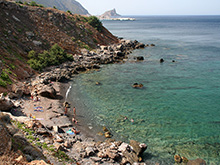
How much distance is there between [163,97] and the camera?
131ft

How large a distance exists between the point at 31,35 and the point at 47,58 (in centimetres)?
1276

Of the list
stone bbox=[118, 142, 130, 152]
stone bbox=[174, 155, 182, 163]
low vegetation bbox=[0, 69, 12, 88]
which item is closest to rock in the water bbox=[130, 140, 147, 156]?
stone bbox=[118, 142, 130, 152]

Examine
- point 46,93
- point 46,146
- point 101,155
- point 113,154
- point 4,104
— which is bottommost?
point 101,155

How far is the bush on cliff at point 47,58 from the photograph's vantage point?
51.0 m

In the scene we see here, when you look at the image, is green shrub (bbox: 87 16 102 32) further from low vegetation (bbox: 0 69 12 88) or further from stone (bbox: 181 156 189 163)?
stone (bbox: 181 156 189 163)

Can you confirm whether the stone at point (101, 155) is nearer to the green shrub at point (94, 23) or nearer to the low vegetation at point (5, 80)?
the low vegetation at point (5, 80)

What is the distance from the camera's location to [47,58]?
2226 inches

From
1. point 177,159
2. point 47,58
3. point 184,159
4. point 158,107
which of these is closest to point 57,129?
point 177,159

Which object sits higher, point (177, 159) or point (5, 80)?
point (5, 80)

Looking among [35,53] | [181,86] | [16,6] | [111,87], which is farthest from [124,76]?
[16,6]

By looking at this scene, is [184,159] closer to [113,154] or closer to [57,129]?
[113,154]

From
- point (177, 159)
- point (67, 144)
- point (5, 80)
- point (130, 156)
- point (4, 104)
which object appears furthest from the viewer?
point (5, 80)

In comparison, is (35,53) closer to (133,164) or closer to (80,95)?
(80,95)

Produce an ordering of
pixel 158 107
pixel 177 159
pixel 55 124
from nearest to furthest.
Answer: pixel 177 159
pixel 55 124
pixel 158 107
